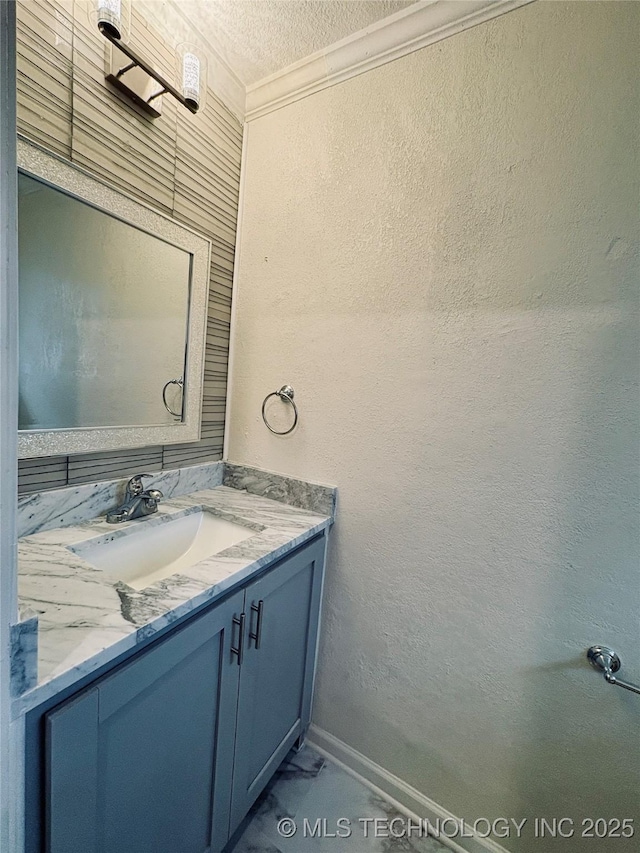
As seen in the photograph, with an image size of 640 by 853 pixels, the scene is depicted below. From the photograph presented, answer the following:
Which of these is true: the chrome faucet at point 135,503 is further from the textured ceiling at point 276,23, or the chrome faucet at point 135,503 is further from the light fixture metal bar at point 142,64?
the textured ceiling at point 276,23

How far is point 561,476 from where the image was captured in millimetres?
918

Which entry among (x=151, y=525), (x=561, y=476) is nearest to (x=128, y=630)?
(x=151, y=525)

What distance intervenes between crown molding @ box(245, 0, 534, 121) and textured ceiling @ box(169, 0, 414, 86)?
0.02m

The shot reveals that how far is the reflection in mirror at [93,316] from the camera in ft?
2.88

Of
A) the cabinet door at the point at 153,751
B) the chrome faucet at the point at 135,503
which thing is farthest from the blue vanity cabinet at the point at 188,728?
the chrome faucet at the point at 135,503

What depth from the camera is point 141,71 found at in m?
0.99

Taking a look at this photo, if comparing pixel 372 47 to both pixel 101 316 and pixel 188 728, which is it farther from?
pixel 188 728

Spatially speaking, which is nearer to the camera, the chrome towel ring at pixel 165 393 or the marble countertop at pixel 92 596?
the marble countertop at pixel 92 596

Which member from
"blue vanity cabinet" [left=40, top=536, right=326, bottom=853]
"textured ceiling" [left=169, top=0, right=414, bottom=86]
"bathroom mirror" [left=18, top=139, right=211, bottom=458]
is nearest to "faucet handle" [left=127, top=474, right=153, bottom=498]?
"bathroom mirror" [left=18, top=139, right=211, bottom=458]

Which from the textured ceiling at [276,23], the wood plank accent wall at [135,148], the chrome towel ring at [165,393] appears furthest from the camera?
the chrome towel ring at [165,393]

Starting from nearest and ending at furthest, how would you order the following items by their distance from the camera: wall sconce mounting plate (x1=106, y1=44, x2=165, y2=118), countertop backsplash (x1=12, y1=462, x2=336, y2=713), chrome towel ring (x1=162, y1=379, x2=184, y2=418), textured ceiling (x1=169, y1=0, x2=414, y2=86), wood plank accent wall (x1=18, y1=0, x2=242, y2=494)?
countertop backsplash (x1=12, y1=462, x2=336, y2=713) < wood plank accent wall (x1=18, y1=0, x2=242, y2=494) < wall sconce mounting plate (x1=106, y1=44, x2=165, y2=118) < textured ceiling (x1=169, y1=0, x2=414, y2=86) < chrome towel ring (x1=162, y1=379, x2=184, y2=418)

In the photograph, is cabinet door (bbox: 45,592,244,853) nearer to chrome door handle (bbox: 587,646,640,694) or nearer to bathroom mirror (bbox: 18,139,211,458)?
bathroom mirror (bbox: 18,139,211,458)

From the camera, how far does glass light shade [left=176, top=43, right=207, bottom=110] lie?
3.44 feet

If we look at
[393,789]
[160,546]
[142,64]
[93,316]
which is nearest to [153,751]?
[160,546]
